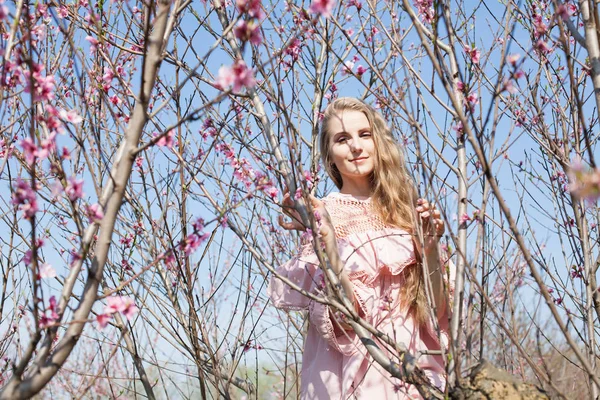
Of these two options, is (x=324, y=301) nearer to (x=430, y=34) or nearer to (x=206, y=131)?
(x=430, y=34)

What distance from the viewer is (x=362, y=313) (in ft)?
8.82

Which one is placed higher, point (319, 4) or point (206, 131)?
point (206, 131)

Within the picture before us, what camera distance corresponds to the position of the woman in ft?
8.54

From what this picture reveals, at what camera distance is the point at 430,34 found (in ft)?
Result: 7.41

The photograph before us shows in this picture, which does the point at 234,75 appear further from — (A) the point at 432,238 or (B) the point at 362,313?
(B) the point at 362,313

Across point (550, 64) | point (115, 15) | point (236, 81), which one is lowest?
point (236, 81)

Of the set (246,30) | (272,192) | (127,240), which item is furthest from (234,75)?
(127,240)

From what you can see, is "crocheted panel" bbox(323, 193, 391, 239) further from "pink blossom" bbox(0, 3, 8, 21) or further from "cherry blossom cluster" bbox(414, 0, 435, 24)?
"pink blossom" bbox(0, 3, 8, 21)

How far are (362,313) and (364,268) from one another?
188mm

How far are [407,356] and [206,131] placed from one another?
5.39 feet

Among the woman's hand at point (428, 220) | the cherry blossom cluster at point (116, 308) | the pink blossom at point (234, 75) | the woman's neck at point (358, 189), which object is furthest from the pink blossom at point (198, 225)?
the woman's neck at point (358, 189)

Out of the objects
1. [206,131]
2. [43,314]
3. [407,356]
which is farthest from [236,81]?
[206,131]

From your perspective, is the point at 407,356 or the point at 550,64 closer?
the point at 407,356

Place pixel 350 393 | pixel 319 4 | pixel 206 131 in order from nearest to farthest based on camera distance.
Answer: pixel 319 4
pixel 350 393
pixel 206 131
